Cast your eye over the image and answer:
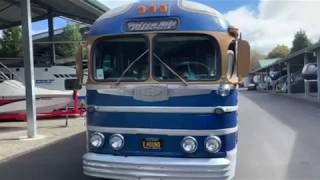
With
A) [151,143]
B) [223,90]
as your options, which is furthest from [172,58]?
[151,143]

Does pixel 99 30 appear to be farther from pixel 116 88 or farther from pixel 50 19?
pixel 50 19

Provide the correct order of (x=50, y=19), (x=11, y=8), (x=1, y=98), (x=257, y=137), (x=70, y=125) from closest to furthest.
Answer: (x=257, y=137) → (x=70, y=125) → (x=1, y=98) → (x=11, y=8) → (x=50, y=19)

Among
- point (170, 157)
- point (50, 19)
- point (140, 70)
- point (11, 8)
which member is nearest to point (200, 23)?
point (140, 70)

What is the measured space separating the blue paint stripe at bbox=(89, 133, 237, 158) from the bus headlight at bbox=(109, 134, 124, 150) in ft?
0.18

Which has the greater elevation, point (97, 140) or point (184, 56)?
point (184, 56)

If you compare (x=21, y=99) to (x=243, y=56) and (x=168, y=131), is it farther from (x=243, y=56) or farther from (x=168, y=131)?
(x=243, y=56)

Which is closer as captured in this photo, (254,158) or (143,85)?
(143,85)

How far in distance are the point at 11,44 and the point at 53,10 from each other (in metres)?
11.3

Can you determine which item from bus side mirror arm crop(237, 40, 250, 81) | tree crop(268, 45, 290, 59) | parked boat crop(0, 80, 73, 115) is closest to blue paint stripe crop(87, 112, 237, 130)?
bus side mirror arm crop(237, 40, 250, 81)

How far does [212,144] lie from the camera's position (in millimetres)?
7230

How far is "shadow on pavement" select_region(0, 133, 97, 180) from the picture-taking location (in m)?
9.54

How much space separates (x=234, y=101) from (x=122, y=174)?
1851 millimetres

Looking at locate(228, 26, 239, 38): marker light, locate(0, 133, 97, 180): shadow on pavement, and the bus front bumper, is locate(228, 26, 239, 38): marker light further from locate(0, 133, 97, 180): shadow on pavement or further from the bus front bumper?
locate(0, 133, 97, 180): shadow on pavement

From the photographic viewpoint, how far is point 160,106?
24.0 feet
